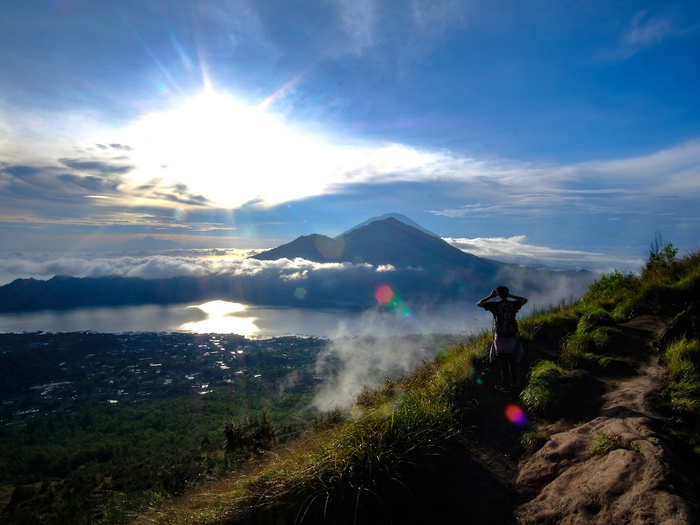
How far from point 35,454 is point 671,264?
220 ft

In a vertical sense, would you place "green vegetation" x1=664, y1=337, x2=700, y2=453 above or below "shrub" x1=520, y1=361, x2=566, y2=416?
above

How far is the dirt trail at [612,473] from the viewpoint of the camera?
3326 mm

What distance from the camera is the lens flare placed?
233 inches

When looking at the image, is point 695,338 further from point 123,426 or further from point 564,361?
point 123,426

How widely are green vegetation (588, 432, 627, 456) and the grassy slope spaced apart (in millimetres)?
905

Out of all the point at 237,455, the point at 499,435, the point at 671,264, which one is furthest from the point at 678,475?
the point at 671,264

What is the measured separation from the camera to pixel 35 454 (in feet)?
144

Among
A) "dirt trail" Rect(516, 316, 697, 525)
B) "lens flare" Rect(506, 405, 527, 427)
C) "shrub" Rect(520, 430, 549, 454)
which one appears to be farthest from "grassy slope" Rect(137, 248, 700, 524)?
"dirt trail" Rect(516, 316, 697, 525)

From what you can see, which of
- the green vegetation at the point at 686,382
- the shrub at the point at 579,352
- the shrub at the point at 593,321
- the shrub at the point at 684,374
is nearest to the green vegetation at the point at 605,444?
the green vegetation at the point at 686,382

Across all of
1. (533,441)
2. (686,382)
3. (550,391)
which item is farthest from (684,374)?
(533,441)

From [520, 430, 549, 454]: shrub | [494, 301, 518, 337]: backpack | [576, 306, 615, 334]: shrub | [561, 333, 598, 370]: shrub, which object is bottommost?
[520, 430, 549, 454]: shrub

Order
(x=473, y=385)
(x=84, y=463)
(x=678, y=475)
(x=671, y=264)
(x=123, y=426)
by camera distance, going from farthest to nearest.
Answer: (x=123, y=426), (x=84, y=463), (x=671, y=264), (x=473, y=385), (x=678, y=475)

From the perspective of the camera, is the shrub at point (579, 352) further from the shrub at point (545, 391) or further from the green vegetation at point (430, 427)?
the shrub at point (545, 391)

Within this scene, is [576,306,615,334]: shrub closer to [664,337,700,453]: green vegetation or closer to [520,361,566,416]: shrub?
[664,337,700,453]: green vegetation
